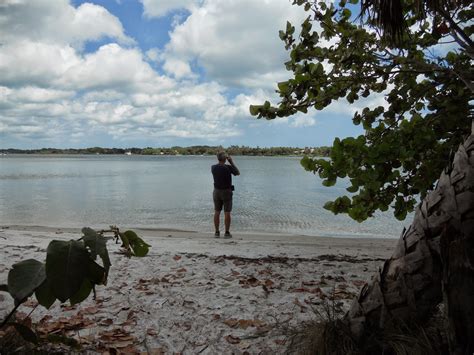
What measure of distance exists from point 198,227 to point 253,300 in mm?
11938

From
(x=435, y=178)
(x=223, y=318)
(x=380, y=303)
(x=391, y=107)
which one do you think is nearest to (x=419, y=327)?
(x=380, y=303)

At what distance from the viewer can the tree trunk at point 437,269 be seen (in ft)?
7.34

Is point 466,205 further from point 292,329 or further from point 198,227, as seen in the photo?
point 198,227

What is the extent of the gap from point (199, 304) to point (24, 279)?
3.08 meters

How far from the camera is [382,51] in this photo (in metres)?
5.38

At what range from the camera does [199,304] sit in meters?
4.48

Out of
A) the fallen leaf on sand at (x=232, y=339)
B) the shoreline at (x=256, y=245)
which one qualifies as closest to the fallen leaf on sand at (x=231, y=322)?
the fallen leaf on sand at (x=232, y=339)

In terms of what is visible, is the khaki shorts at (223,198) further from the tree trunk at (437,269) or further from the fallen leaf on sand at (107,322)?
the tree trunk at (437,269)

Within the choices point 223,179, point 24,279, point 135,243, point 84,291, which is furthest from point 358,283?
point 223,179

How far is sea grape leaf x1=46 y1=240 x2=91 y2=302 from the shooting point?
152cm

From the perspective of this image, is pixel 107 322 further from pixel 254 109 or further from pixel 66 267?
pixel 254 109

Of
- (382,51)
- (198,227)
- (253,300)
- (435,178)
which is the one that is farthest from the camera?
(198,227)

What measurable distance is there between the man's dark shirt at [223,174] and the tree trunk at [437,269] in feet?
27.6

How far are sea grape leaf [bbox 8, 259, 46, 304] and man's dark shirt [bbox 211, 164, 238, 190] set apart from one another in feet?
31.0
